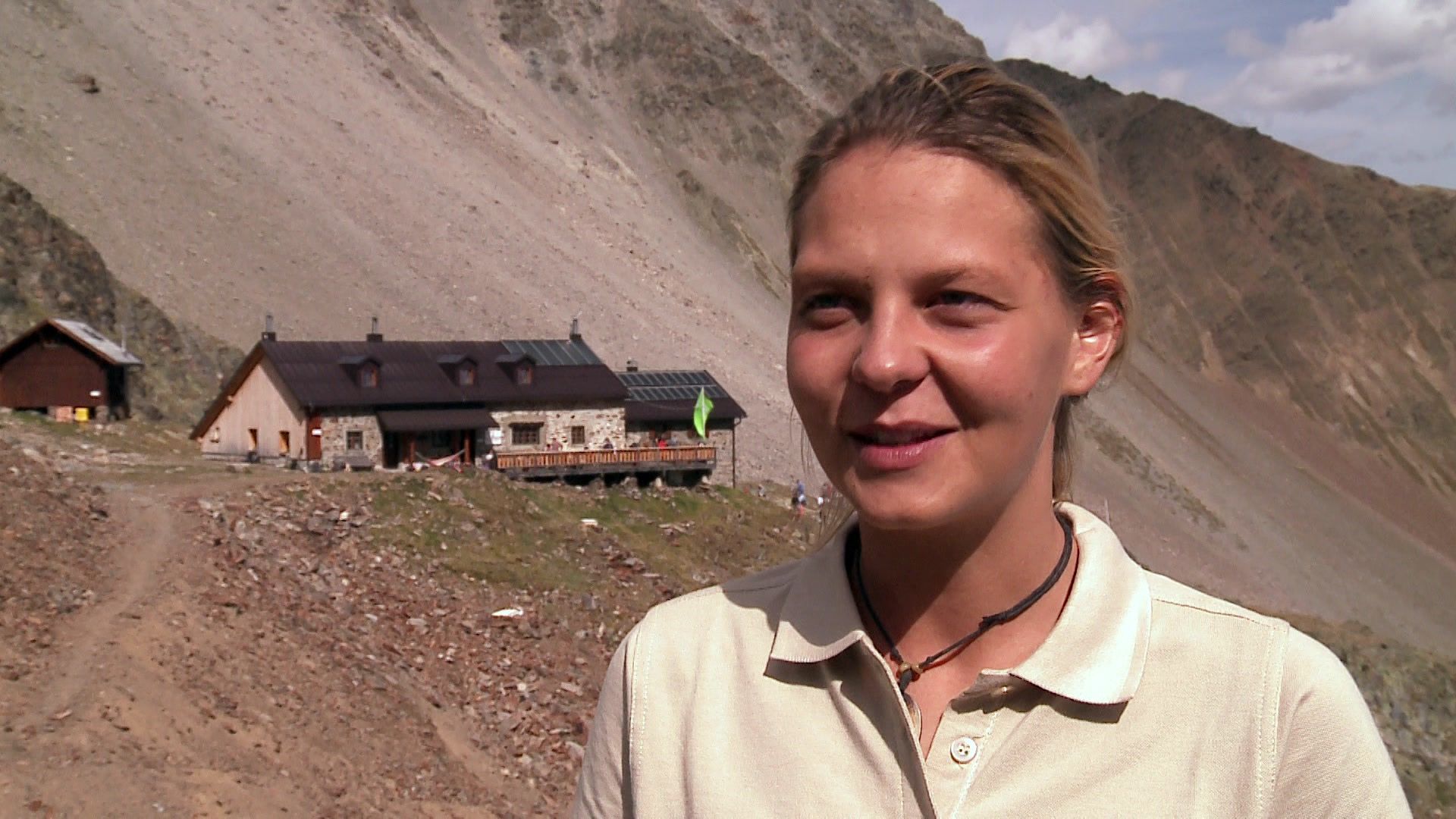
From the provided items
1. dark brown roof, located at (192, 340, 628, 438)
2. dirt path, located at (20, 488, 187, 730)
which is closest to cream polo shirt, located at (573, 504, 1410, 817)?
dirt path, located at (20, 488, 187, 730)

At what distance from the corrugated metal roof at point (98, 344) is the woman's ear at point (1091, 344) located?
138 ft

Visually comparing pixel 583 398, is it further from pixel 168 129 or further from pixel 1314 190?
pixel 1314 190

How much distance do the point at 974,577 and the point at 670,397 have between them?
1684 inches

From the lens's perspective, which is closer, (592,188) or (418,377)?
(418,377)

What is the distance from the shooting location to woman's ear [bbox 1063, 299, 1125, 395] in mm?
2854

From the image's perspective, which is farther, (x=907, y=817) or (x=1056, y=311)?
(x=1056, y=311)

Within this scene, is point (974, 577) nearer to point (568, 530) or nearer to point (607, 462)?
point (568, 530)

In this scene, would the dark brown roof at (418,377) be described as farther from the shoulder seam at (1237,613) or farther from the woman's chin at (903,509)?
the shoulder seam at (1237,613)

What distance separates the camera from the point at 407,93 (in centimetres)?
8169

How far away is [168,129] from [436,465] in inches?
1548

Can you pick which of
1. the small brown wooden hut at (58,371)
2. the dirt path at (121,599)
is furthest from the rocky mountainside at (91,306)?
the dirt path at (121,599)

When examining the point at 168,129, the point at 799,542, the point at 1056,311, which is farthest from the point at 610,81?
the point at 1056,311

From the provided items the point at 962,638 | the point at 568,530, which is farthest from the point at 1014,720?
the point at 568,530

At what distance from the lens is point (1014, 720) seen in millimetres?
2602
